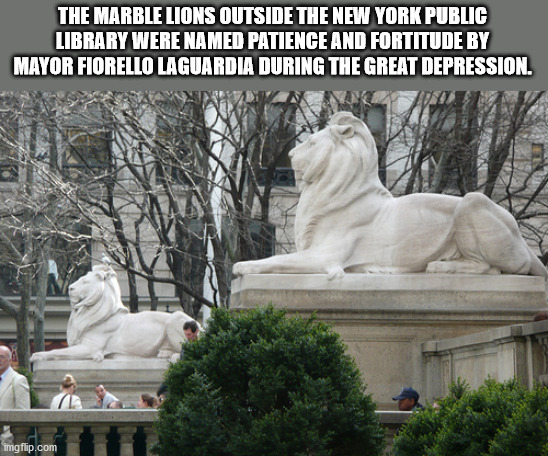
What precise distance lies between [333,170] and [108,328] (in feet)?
23.5

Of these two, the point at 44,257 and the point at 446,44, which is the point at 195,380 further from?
the point at 44,257

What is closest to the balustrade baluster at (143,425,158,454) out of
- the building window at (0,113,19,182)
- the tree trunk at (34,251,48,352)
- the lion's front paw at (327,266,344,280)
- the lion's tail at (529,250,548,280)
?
the lion's front paw at (327,266,344,280)

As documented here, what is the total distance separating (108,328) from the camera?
786 inches

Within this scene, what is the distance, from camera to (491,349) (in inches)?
446

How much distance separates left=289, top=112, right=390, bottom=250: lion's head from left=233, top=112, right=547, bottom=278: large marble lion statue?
1cm

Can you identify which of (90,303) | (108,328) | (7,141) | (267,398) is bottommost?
(108,328)

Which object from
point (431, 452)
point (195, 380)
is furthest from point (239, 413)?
point (431, 452)

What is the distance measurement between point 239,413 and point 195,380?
0.39 m

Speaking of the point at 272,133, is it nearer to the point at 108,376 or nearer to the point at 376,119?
the point at 376,119

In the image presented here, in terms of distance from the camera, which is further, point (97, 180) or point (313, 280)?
point (97, 180)

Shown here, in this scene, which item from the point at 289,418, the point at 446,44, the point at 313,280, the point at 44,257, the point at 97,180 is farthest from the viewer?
the point at 44,257

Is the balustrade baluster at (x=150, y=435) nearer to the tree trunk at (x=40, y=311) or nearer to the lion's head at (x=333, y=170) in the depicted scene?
the lion's head at (x=333, y=170)

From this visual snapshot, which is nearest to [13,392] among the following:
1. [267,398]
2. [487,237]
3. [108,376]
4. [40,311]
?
[267,398]

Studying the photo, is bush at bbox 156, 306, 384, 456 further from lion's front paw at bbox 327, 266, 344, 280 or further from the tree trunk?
the tree trunk
